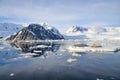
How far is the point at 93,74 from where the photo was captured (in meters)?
29.9

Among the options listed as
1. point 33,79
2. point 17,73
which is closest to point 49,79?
point 33,79

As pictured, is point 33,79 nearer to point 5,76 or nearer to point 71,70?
point 5,76

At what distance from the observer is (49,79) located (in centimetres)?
2767

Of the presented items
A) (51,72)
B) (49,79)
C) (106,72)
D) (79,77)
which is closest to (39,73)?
(51,72)

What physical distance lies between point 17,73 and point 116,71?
15.7m

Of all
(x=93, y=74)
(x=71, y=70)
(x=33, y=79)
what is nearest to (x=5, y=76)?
(x=33, y=79)

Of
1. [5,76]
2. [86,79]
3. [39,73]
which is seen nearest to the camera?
[86,79]

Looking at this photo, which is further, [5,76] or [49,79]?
[5,76]

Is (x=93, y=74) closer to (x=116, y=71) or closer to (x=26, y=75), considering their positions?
(x=116, y=71)

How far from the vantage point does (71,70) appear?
110 ft

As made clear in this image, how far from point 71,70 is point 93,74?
15.5ft

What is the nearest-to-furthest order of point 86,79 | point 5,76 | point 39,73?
point 86,79 → point 5,76 → point 39,73

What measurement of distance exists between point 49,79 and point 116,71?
11171 millimetres

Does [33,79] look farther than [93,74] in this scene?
No
